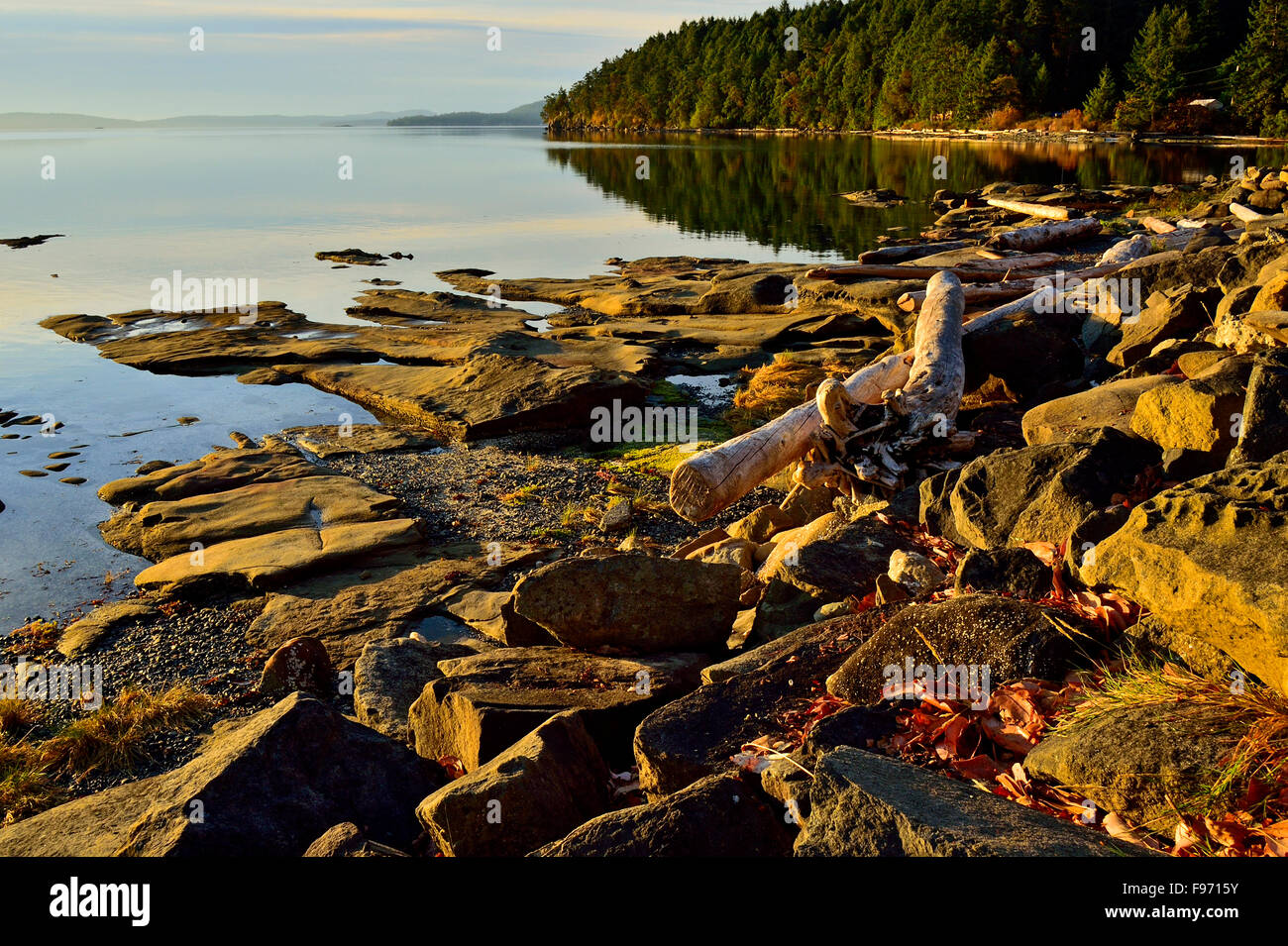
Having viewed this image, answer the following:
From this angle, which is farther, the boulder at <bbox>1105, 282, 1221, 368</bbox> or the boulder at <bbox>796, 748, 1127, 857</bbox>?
the boulder at <bbox>1105, 282, 1221, 368</bbox>

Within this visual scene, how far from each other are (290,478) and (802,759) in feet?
33.4

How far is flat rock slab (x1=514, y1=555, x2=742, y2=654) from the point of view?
6.81 meters

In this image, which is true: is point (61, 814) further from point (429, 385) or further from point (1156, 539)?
point (429, 385)

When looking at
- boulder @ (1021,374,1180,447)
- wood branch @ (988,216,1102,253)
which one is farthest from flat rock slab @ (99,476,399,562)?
wood branch @ (988,216,1102,253)

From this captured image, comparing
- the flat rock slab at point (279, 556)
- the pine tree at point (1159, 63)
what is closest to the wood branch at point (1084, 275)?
the flat rock slab at point (279, 556)

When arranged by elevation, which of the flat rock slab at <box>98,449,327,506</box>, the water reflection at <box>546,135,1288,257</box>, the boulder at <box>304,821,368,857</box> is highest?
the water reflection at <box>546,135,1288,257</box>

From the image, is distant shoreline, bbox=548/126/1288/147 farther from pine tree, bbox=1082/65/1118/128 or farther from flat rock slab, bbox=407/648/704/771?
flat rock slab, bbox=407/648/704/771

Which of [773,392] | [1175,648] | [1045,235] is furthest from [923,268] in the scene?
[1175,648]

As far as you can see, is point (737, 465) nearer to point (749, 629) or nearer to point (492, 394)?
point (749, 629)

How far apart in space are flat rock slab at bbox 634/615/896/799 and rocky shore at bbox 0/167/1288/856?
0.02 metres

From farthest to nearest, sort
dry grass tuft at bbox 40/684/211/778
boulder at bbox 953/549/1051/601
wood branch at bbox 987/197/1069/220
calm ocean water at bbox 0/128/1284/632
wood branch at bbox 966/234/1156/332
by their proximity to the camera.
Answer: wood branch at bbox 987/197/1069/220 < calm ocean water at bbox 0/128/1284/632 < wood branch at bbox 966/234/1156/332 < dry grass tuft at bbox 40/684/211/778 < boulder at bbox 953/549/1051/601

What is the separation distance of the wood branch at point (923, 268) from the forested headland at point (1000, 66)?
2857cm

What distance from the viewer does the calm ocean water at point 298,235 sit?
14.3m

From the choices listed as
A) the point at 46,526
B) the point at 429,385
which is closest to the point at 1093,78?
the point at 429,385
